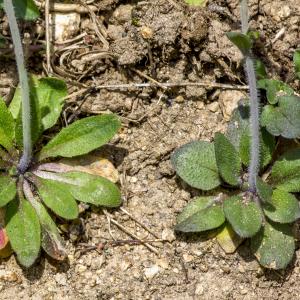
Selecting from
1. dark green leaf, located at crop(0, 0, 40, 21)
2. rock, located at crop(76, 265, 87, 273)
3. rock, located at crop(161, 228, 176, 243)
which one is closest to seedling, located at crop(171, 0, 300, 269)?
rock, located at crop(161, 228, 176, 243)

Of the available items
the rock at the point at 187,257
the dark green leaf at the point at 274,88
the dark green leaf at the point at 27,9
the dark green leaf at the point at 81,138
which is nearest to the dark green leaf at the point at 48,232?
the dark green leaf at the point at 81,138

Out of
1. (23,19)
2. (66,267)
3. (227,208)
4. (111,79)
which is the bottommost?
(66,267)

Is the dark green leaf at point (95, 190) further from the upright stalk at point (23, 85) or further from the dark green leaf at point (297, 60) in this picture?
the dark green leaf at point (297, 60)

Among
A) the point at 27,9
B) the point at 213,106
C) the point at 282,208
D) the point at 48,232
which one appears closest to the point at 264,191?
the point at 282,208

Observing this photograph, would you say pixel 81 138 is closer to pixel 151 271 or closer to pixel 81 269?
pixel 81 269

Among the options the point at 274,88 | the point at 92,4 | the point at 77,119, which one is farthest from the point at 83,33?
the point at 274,88

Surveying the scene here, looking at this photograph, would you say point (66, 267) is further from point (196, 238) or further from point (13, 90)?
point (13, 90)

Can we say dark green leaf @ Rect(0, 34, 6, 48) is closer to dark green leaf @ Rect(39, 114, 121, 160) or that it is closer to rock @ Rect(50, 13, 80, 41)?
rock @ Rect(50, 13, 80, 41)
